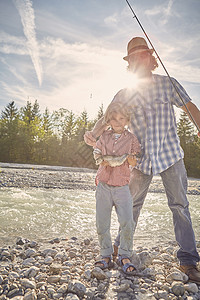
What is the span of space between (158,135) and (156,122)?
0.15m

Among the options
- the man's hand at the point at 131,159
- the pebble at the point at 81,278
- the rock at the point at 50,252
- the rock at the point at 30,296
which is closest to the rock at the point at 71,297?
the pebble at the point at 81,278

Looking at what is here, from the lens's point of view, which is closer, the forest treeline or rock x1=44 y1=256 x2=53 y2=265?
rock x1=44 y1=256 x2=53 y2=265

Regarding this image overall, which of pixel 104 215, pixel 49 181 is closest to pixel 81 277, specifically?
pixel 104 215

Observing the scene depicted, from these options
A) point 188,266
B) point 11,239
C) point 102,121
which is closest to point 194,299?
point 188,266

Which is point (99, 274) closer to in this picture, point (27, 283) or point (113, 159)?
point (27, 283)

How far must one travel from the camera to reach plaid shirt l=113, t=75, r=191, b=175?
2574 millimetres

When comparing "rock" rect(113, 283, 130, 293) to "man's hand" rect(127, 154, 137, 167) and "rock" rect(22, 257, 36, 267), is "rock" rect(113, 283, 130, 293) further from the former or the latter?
"man's hand" rect(127, 154, 137, 167)

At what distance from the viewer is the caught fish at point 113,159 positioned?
245 cm

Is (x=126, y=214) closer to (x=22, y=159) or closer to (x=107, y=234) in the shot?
(x=107, y=234)

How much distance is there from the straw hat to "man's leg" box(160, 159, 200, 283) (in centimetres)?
134

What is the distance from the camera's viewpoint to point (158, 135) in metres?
2.62

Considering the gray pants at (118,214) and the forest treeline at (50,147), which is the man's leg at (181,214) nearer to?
the gray pants at (118,214)

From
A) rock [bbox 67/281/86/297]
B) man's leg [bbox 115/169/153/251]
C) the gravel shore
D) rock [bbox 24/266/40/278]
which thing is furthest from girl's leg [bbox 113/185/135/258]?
rock [bbox 24/266/40/278]

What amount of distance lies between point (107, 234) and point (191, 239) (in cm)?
88
